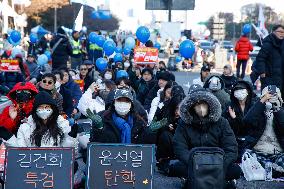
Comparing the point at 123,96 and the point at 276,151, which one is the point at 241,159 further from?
the point at 123,96

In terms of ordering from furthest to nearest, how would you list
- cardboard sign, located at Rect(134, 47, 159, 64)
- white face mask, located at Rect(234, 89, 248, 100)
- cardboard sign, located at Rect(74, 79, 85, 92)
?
cardboard sign, located at Rect(134, 47, 159, 64) < cardboard sign, located at Rect(74, 79, 85, 92) < white face mask, located at Rect(234, 89, 248, 100)

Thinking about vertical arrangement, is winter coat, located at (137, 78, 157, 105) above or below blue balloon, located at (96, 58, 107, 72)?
below

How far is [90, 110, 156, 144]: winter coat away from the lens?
703cm

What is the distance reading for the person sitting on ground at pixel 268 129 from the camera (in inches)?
310

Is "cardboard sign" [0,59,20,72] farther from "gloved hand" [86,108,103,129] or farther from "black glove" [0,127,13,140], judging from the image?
"gloved hand" [86,108,103,129]

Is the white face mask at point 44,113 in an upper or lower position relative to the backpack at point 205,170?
upper

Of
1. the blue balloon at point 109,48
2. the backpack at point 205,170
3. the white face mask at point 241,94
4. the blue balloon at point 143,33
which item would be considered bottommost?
the backpack at point 205,170

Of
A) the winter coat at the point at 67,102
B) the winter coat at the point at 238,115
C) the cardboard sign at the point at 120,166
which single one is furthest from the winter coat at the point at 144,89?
the cardboard sign at the point at 120,166

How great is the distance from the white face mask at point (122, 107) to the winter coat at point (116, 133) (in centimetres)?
13

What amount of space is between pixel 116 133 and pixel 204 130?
102cm

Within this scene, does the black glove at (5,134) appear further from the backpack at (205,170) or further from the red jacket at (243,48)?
the red jacket at (243,48)

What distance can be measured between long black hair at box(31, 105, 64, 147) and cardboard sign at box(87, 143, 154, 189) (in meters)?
0.82

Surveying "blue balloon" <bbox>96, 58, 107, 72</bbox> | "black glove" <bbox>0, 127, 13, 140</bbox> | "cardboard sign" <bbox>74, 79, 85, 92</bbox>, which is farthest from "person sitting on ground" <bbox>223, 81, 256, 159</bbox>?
"blue balloon" <bbox>96, 58, 107, 72</bbox>

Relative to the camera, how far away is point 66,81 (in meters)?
11.4
